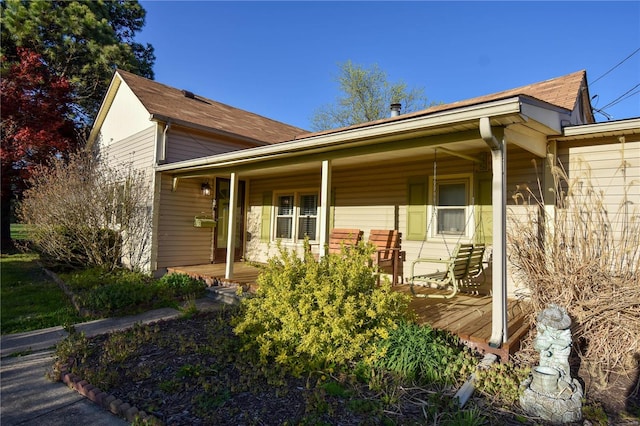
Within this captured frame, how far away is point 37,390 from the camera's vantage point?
3164 millimetres

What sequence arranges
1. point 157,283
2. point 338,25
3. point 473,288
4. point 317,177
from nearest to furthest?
point 473,288 < point 157,283 < point 317,177 < point 338,25

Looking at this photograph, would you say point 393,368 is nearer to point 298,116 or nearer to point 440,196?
point 440,196

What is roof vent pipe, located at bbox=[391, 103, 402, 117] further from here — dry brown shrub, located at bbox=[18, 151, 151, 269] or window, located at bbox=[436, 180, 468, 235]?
dry brown shrub, located at bbox=[18, 151, 151, 269]

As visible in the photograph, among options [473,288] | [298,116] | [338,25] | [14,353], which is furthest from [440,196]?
[298,116]

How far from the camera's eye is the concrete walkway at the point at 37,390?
2690 millimetres

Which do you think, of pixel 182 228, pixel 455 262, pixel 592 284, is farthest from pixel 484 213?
pixel 182 228

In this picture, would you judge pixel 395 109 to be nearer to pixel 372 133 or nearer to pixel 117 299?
pixel 372 133

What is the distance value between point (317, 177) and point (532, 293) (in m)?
5.06

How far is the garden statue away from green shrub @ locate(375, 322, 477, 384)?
503 mm

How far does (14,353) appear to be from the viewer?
3.98 m

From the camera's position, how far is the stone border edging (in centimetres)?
256

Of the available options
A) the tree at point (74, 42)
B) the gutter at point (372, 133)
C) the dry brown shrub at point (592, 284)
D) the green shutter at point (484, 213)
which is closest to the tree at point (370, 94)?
the tree at point (74, 42)

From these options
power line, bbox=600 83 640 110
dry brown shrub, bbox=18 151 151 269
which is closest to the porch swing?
dry brown shrub, bbox=18 151 151 269

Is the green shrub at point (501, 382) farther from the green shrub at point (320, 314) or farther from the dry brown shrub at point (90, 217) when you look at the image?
the dry brown shrub at point (90, 217)
